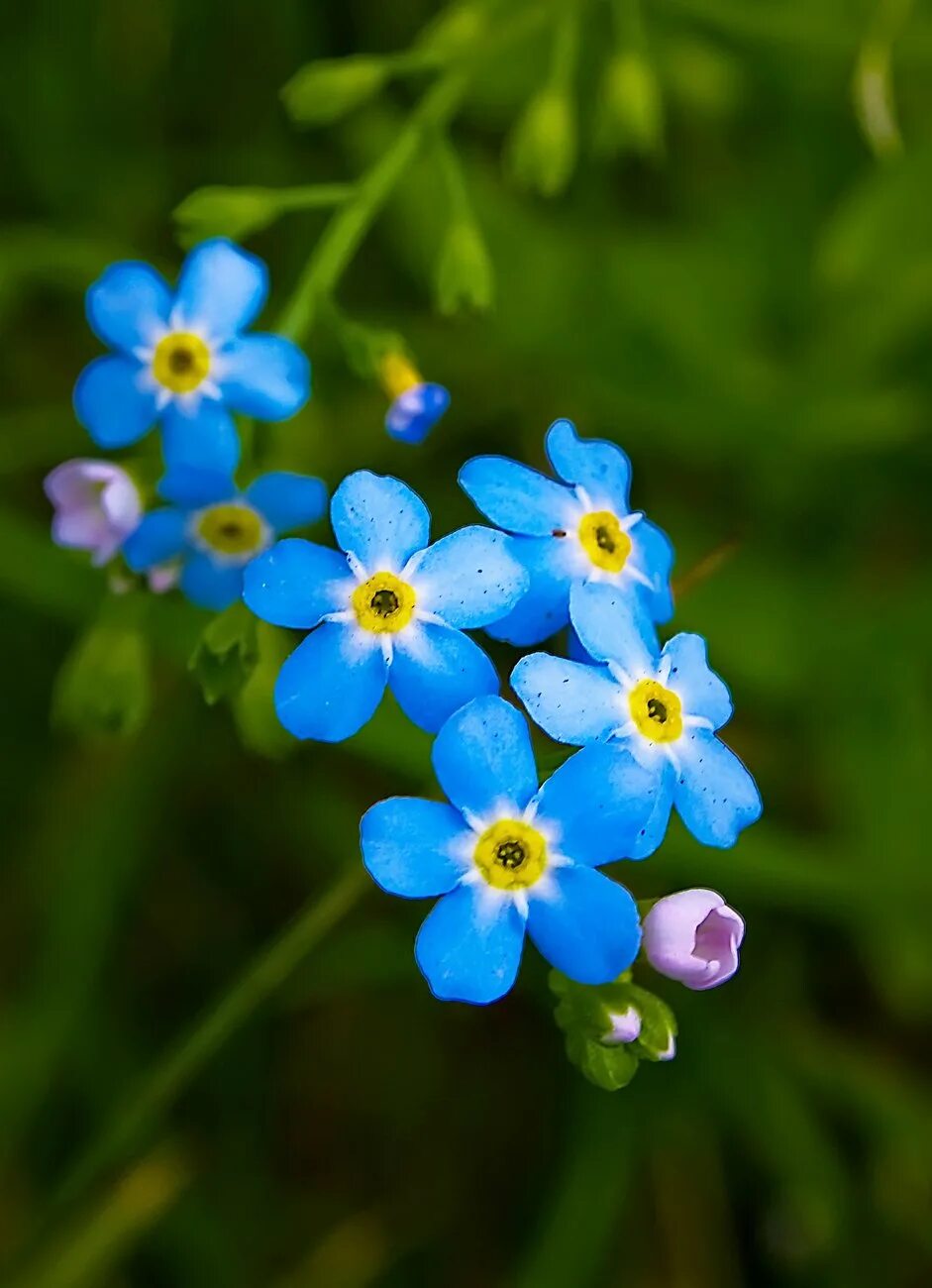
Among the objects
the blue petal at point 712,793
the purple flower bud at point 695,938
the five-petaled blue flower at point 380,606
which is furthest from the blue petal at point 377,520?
the purple flower bud at point 695,938

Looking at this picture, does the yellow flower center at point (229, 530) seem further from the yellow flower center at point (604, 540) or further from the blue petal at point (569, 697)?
the blue petal at point (569, 697)

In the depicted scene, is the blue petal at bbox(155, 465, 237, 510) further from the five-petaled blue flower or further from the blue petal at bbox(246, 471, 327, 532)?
the five-petaled blue flower

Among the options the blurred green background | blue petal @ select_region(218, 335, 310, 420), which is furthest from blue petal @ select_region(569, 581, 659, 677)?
the blurred green background

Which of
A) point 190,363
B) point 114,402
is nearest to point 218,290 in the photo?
point 190,363

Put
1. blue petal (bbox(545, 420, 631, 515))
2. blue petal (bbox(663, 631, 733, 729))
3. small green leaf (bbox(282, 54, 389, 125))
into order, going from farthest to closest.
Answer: small green leaf (bbox(282, 54, 389, 125)), blue petal (bbox(545, 420, 631, 515)), blue petal (bbox(663, 631, 733, 729))

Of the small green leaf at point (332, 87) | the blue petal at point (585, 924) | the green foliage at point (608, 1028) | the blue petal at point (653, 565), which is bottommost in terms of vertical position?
the green foliage at point (608, 1028)

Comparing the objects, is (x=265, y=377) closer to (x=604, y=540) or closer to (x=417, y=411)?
(x=417, y=411)
